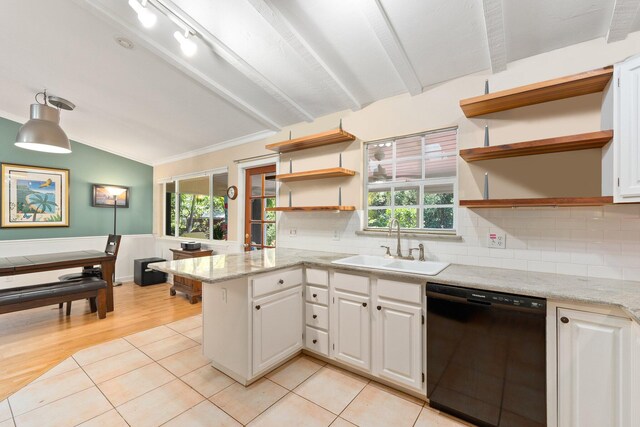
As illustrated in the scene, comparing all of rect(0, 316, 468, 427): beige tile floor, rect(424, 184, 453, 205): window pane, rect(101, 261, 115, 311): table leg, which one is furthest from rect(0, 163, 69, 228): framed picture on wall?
rect(424, 184, 453, 205): window pane

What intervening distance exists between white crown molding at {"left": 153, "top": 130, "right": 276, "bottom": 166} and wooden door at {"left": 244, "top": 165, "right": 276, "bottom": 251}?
431 mm

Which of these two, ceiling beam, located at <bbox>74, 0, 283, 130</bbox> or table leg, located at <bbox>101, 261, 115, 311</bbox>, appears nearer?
ceiling beam, located at <bbox>74, 0, 283, 130</bbox>

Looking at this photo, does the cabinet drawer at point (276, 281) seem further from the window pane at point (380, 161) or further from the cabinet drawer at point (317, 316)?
the window pane at point (380, 161)

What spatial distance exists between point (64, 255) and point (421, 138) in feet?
15.3

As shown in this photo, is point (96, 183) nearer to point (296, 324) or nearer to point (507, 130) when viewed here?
point (296, 324)

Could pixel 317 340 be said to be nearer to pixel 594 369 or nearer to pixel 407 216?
pixel 407 216

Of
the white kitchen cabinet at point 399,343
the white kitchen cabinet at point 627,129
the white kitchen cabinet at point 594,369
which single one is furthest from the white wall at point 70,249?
the white kitchen cabinet at point 627,129

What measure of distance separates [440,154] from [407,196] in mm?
488

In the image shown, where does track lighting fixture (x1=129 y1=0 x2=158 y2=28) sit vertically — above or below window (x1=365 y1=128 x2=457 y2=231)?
above

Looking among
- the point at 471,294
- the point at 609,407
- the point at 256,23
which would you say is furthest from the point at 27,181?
the point at 609,407

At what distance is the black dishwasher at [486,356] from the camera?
147 centimetres

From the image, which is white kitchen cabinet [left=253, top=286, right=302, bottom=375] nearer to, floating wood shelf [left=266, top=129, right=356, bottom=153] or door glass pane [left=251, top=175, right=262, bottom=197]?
Result: floating wood shelf [left=266, top=129, right=356, bottom=153]

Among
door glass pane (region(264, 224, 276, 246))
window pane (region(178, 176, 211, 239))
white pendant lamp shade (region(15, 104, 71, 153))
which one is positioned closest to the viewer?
white pendant lamp shade (region(15, 104, 71, 153))

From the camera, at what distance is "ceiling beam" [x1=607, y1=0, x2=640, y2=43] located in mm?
1558
